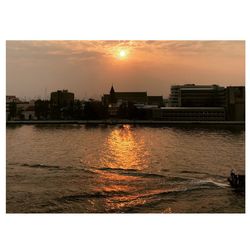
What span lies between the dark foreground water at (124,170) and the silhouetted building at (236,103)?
341mm

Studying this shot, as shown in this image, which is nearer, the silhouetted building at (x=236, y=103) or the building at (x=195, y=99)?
the silhouetted building at (x=236, y=103)

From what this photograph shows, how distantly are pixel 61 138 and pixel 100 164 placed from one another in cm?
361

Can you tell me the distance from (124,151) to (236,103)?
8.85 feet

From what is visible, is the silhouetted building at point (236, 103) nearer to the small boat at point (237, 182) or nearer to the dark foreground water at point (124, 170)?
the dark foreground water at point (124, 170)

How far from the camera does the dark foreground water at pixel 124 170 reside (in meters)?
4.55

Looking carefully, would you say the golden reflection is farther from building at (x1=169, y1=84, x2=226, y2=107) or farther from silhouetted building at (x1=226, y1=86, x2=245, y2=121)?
silhouetted building at (x1=226, y1=86, x2=245, y2=121)

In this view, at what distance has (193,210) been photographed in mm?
4371

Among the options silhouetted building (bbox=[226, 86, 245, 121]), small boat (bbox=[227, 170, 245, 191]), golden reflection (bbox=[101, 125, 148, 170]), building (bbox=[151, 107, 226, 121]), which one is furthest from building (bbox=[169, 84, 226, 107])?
small boat (bbox=[227, 170, 245, 191])

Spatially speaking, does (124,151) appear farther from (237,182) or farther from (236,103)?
(237,182)

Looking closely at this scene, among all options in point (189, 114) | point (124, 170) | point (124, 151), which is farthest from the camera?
point (189, 114)

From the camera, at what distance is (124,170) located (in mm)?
6375

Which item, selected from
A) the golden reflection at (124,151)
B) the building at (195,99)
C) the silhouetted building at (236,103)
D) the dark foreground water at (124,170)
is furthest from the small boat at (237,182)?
the building at (195,99)

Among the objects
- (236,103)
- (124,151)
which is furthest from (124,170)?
(236,103)
